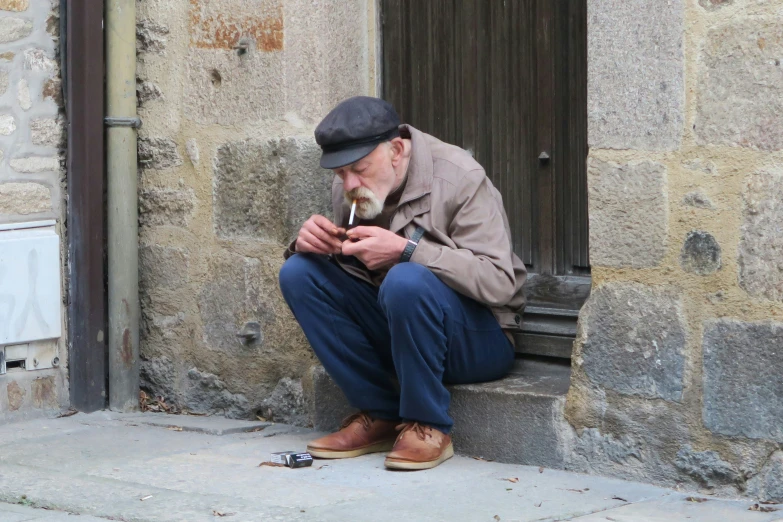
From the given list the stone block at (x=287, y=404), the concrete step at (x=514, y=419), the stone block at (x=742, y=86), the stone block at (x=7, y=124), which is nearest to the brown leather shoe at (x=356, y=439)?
the concrete step at (x=514, y=419)

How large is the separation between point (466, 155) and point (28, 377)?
1832 millimetres

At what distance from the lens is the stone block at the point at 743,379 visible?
9.98 feet

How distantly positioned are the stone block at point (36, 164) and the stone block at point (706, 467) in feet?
8.12

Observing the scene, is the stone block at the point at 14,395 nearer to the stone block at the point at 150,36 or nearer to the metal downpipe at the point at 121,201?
the metal downpipe at the point at 121,201

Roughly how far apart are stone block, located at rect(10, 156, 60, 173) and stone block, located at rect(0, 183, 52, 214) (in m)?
0.06

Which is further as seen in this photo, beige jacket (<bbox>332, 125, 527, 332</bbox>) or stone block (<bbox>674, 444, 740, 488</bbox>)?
beige jacket (<bbox>332, 125, 527, 332</bbox>)

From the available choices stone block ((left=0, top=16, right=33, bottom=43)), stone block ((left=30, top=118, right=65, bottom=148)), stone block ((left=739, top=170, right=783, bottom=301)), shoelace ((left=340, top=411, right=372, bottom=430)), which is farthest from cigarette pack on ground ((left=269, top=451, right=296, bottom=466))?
stone block ((left=0, top=16, right=33, bottom=43))

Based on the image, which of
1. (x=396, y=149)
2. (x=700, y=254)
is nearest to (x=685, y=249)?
(x=700, y=254)

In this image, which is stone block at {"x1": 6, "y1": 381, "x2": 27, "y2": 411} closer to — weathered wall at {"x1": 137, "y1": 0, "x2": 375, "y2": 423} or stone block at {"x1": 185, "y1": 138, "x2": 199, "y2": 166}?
weathered wall at {"x1": 137, "y1": 0, "x2": 375, "y2": 423}

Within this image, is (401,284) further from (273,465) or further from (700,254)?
(700,254)

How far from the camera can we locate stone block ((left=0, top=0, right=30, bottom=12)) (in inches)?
166

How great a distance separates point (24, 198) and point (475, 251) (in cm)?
176

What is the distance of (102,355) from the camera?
4.46 m

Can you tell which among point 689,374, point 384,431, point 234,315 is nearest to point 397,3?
point 234,315
